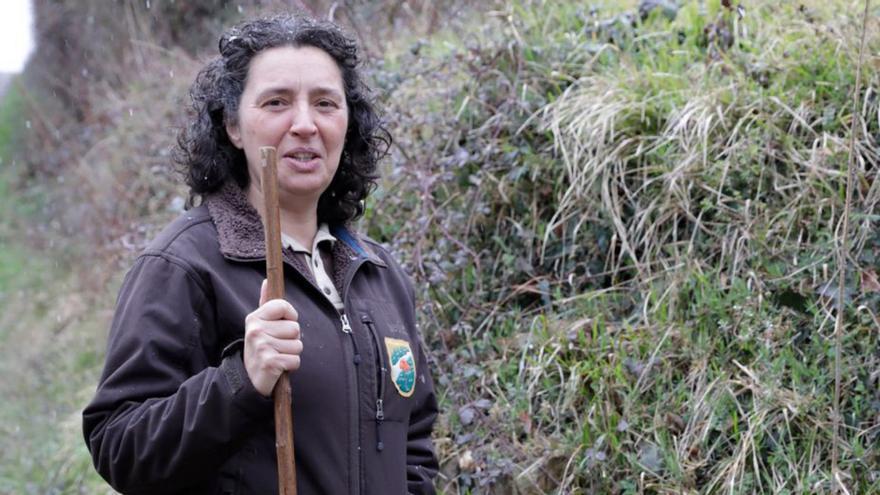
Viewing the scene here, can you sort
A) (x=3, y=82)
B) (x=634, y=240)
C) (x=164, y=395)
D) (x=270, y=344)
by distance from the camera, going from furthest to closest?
1. (x=3, y=82)
2. (x=634, y=240)
3. (x=164, y=395)
4. (x=270, y=344)

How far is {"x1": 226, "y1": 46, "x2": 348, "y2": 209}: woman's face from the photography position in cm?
247

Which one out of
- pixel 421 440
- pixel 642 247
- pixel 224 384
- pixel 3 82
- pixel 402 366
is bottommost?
pixel 421 440

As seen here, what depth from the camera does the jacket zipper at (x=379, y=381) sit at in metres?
2.45

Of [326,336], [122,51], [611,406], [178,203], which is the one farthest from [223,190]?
[122,51]

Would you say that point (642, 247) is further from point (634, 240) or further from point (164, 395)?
point (164, 395)

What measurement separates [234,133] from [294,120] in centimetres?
20

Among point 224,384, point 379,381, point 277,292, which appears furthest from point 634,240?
point 224,384

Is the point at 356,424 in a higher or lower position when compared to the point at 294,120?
lower

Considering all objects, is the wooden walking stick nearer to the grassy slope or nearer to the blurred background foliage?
the blurred background foliage

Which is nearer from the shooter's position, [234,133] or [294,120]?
[294,120]

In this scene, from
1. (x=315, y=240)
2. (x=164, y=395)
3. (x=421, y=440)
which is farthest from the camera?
(x=421, y=440)

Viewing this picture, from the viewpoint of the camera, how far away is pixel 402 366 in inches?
102

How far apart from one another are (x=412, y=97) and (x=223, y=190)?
341cm

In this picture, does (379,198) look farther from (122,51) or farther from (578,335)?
(122,51)
